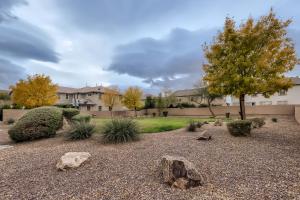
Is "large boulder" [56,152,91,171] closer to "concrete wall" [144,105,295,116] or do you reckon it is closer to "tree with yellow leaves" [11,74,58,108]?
"tree with yellow leaves" [11,74,58,108]

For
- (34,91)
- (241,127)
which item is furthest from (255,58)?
(34,91)

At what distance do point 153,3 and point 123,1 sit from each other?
167cm

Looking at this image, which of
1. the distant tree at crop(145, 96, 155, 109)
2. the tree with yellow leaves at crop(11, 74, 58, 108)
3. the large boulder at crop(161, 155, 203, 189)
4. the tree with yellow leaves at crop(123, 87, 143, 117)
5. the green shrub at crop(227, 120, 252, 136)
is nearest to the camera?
the large boulder at crop(161, 155, 203, 189)

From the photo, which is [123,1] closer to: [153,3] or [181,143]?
[153,3]

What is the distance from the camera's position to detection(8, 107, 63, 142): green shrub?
30.4 feet

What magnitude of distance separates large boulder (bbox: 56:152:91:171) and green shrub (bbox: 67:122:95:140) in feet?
11.5

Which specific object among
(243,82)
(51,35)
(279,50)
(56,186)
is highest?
(51,35)

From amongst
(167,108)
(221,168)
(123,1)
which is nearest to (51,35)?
(123,1)

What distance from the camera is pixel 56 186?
176 inches

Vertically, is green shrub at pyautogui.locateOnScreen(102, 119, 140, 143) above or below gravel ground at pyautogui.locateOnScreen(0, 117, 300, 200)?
above

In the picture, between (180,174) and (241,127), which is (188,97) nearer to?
(241,127)

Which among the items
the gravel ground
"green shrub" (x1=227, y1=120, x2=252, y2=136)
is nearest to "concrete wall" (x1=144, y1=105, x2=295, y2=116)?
"green shrub" (x1=227, y1=120, x2=252, y2=136)

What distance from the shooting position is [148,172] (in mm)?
5059

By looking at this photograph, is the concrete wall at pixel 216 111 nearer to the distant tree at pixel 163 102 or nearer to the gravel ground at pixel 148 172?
the distant tree at pixel 163 102
